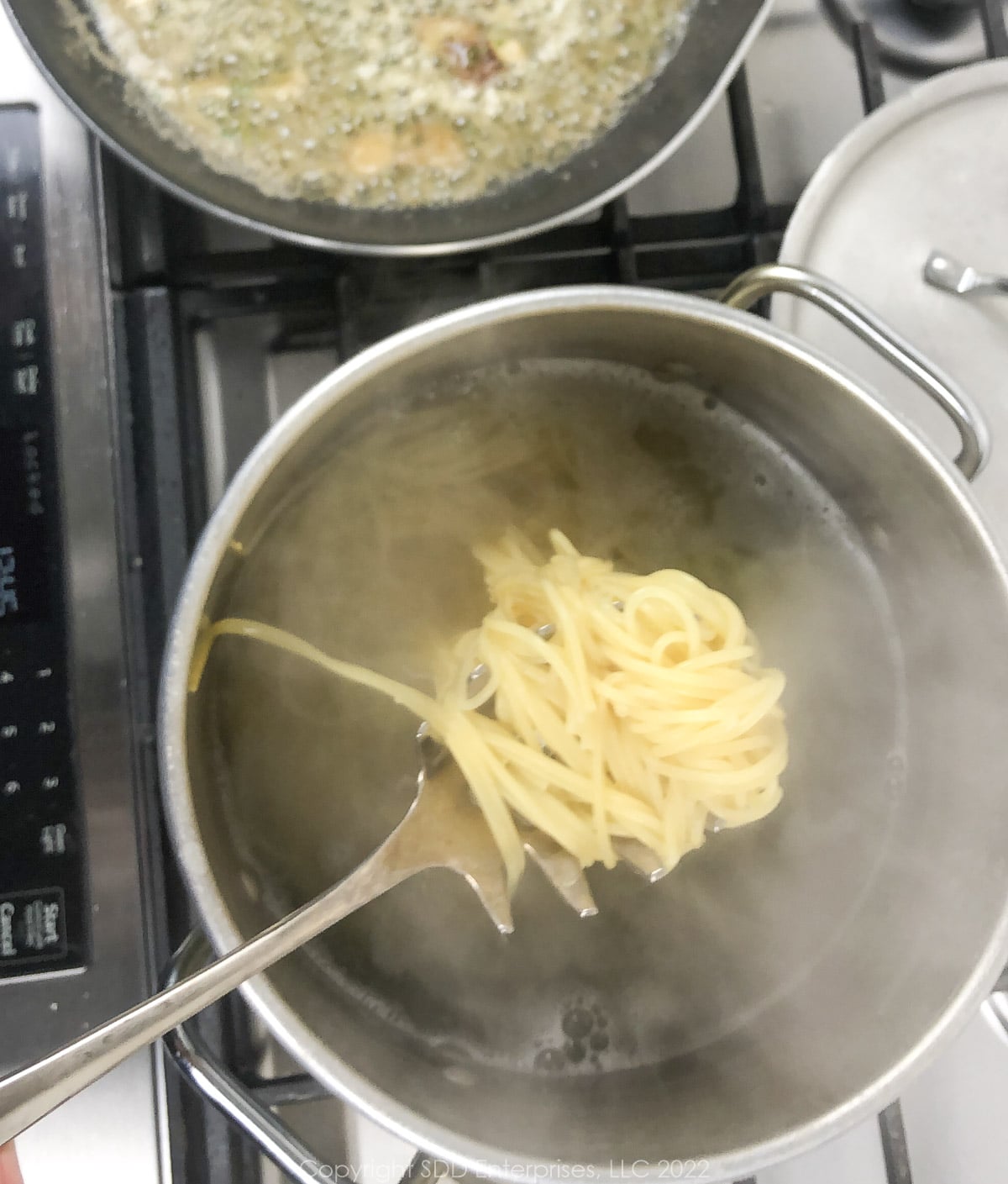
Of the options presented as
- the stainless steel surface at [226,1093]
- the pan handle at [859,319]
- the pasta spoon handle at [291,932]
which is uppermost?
the pan handle at [859,319]

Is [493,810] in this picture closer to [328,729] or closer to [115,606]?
[328,729]

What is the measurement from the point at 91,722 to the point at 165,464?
0.72ft

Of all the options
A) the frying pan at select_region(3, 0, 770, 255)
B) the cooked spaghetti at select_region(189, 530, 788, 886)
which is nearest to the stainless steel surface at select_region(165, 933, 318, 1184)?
the cooked spaghetti at select_region(189, 530, 788, 886)

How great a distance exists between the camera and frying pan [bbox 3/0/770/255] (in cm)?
67

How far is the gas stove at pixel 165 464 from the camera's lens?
2.18 ft

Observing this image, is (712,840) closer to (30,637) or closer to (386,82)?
(30,637)

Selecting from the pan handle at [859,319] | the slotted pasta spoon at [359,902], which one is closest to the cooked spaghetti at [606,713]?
the slotted pasta spoon at [359,902]

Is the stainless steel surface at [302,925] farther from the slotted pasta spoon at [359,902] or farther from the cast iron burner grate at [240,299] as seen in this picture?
the cast iron burner grate at [240,299]

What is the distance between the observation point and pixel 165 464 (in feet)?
2.43

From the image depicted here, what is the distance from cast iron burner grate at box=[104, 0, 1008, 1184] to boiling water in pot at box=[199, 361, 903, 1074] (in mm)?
91

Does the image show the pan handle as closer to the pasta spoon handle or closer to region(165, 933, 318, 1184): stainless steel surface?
the pasta spoon handle

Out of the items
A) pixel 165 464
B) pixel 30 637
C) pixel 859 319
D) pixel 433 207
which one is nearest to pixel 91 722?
pixel 30 637

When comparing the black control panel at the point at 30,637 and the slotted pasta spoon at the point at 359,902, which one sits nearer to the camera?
the slotted pasta spoon at the point at 359,902

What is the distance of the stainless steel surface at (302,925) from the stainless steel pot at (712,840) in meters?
0.03
